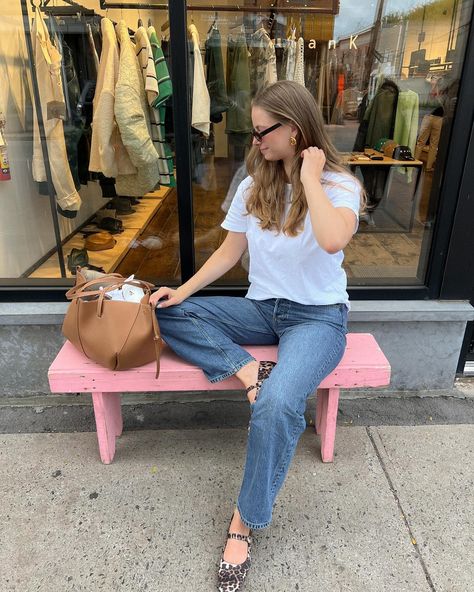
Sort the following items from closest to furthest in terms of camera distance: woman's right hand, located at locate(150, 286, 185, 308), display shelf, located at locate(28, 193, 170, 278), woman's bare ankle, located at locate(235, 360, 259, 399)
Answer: woman's bare ankle, located at locate(235, 360, 259, 399)
woman's right hand, located at locate(150, 286, 185, 308)
display shelf, located at locate(28, 193, 170, 278)

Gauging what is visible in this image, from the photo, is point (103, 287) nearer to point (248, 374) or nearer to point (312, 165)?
point (248, 374)

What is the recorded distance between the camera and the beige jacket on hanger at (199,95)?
2.49 metres

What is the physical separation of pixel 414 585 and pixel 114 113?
243cm

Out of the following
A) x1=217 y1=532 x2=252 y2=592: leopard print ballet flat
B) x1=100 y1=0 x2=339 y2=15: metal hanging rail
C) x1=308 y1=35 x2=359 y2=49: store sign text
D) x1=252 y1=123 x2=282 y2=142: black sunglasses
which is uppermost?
x1=100 y1=0 x2=339 y2=15: metal hanging rail

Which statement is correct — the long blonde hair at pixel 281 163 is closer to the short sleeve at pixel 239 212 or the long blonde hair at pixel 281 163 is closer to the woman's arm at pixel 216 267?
the short sleeve at pixel 239 212

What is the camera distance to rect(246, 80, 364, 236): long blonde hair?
1712 mm

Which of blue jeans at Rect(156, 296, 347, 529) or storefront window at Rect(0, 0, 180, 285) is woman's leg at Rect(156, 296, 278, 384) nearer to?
blue jeans at Rect(156, 296, 347, 529)

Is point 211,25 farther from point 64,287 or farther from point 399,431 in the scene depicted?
→ point 399,431

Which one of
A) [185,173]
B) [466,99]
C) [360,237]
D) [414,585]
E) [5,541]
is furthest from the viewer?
[360,237]

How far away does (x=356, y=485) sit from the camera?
206 centimetres

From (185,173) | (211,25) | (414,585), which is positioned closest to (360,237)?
(185,173)

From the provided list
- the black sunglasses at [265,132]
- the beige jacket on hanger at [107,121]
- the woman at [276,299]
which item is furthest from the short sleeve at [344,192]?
the beige jacket on hanger at [107,121]

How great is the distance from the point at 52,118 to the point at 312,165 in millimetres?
1794

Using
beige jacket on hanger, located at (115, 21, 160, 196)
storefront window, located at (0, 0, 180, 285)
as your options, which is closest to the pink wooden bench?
storefront window, located at (0, 0, 180, 285)
